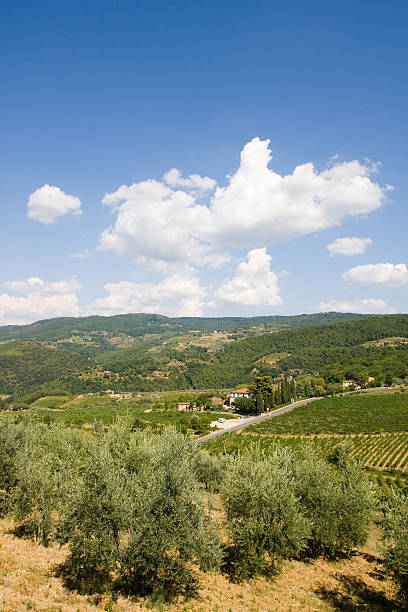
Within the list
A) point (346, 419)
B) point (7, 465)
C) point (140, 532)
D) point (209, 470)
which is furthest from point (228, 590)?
point (346, 419)

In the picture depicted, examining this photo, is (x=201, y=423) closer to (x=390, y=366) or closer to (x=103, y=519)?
(x=103, y=519)

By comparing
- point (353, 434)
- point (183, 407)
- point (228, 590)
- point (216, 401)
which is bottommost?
point (216, 401)

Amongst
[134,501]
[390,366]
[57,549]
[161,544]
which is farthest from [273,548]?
[390,366]

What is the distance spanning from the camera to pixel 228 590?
20.0 meters

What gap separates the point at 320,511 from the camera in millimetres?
24359

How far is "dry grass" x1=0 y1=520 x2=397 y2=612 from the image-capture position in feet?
52.9

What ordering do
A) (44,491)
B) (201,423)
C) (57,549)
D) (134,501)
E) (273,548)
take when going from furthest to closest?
(201,423), (44,491), (57,549), (273,548), (134,501)

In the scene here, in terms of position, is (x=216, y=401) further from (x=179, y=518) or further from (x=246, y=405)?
(x=179, y=518)

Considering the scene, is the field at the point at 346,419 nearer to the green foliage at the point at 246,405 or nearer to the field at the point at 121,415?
the green foliage at the point at 246,405

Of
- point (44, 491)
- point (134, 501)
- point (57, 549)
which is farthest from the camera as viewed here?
point (44, 491)

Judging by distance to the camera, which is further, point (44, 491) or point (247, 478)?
point (44, 491)

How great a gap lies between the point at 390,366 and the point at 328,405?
3495 inches

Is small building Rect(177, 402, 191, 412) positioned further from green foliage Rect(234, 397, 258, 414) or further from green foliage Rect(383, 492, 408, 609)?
green foliage Rect(383, 492, 408, 609)

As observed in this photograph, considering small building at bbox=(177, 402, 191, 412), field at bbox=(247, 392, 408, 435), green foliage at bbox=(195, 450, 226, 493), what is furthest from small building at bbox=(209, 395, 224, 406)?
green foliage at bbox=(195, 450, 226, 493)
